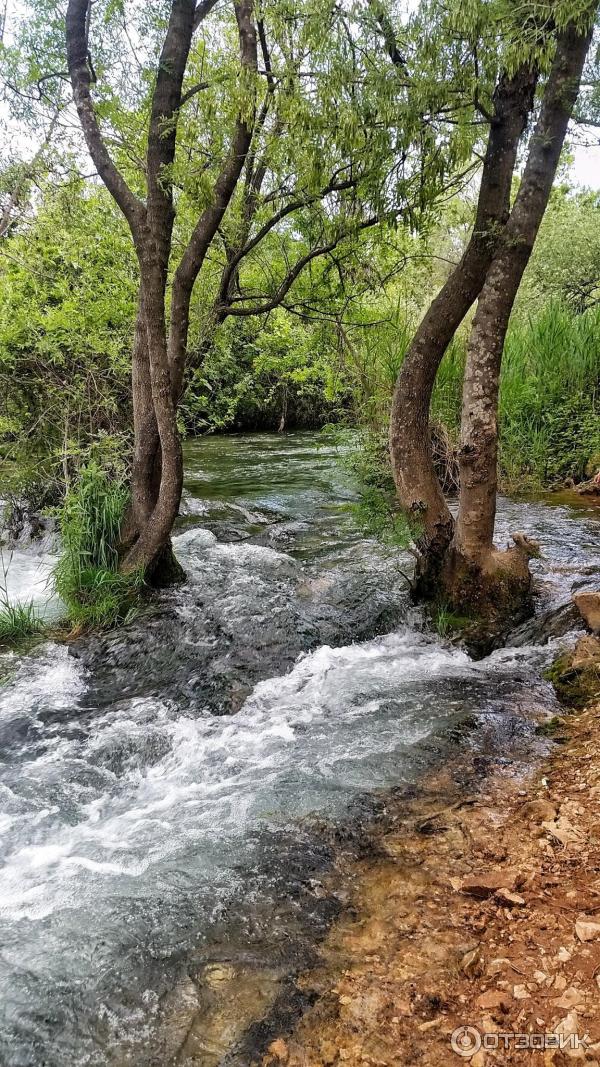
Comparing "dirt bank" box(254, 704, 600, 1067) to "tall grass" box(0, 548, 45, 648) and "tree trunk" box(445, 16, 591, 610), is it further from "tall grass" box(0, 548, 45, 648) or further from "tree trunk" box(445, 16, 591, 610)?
"tall grass" box(0, 548, 45, 648)

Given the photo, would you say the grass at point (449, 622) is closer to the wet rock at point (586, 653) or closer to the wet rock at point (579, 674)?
the wet rock at point (579, 674)

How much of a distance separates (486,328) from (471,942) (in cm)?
404

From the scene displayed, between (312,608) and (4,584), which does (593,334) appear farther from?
(4,584)

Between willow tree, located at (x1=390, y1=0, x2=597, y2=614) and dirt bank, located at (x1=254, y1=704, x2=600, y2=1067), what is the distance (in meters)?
2.35

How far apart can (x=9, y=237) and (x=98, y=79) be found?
2280mm

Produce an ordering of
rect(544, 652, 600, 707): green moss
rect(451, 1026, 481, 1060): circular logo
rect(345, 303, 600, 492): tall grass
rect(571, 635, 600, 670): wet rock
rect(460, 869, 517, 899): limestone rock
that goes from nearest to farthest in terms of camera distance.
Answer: rect(451, 1026, 481, 1060): circular logo < rect(460, 869, 517, 899): limestone rock < rect(544, 652, 600, 707): green moss < rect(571, 635, 600, 670): wet rock < rect(345, 303, 600, 492): tall grass

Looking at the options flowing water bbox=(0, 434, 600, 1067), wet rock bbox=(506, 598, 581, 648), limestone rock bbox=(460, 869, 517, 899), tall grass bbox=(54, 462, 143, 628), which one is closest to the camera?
flowing water bbox=(0, 434, 600, 1067)

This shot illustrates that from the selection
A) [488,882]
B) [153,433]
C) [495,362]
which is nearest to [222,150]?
[153,433]

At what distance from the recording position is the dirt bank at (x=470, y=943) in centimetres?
177

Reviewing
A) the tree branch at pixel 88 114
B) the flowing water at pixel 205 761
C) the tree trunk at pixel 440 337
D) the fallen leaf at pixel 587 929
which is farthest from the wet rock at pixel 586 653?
the tree branch at pixel 88 114

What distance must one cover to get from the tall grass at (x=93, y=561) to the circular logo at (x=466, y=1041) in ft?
14.3

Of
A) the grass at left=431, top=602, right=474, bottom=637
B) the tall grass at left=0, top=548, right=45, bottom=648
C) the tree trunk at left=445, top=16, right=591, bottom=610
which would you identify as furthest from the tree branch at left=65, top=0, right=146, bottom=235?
the grass at left=431, top=602, right=474, bottom=637

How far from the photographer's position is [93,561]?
5.77 meters

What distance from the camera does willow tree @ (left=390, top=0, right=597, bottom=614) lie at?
4.17 meters
